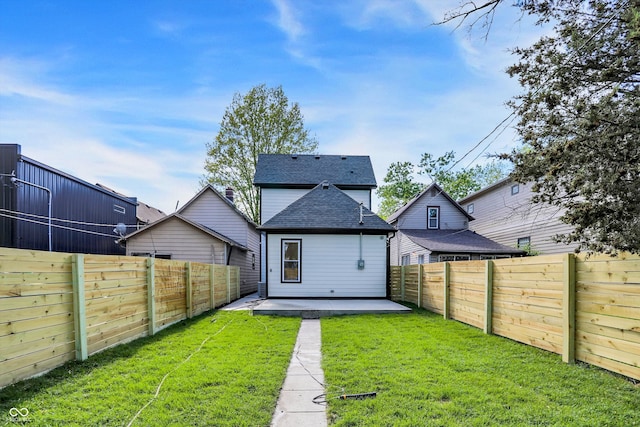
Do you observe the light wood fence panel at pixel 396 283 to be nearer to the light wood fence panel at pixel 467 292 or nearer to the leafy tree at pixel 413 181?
the light wood fence panel at pixel 467 292

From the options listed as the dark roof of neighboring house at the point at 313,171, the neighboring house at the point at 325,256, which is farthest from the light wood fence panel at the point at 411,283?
the dark roof of neighboring house at the point at 313,171

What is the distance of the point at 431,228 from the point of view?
1969 centimetres

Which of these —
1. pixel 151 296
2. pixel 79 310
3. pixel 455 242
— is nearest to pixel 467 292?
pixel 151 296

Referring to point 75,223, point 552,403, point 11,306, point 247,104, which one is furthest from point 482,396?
point 247,104

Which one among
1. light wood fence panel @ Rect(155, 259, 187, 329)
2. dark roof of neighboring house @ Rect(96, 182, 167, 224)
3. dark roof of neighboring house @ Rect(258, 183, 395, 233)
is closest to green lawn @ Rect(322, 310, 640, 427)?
light wood fence panel @ Rect(155, 259, 187, 329)

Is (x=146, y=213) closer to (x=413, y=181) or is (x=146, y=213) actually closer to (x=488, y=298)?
(x=488, y=298)

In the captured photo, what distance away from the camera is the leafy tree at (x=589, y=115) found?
3.73 metres

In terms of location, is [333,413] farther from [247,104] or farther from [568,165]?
[247,104]

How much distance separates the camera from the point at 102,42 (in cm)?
973

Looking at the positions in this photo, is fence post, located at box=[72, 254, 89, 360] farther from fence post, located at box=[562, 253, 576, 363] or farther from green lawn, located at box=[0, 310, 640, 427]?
fence post, located at box=[562, 253, 576, 363]

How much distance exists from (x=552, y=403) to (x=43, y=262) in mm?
5639

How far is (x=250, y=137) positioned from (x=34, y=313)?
21428 mm

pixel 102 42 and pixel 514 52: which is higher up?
pixel 102 42

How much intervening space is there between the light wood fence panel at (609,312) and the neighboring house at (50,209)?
14.3 metres
